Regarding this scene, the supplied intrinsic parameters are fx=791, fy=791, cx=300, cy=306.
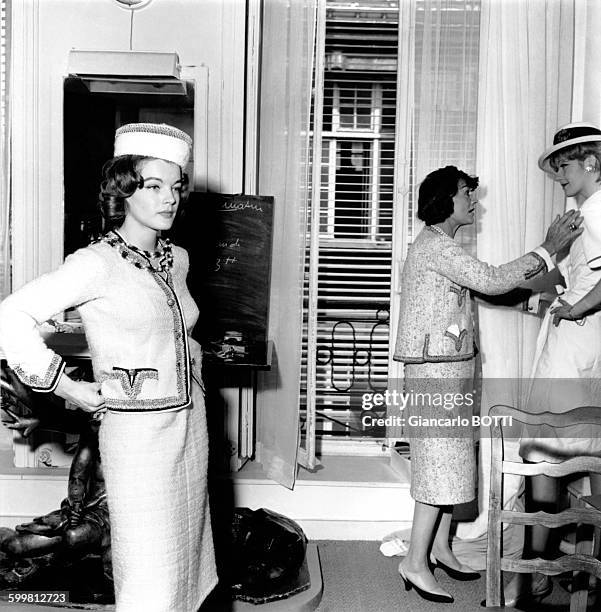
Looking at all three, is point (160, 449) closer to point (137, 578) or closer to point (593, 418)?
point (137, 578)

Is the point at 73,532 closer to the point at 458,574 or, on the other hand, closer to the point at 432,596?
the point at 432,596

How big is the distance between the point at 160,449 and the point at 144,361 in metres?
0.22

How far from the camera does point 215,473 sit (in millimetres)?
3865

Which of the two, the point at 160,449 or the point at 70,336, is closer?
the point at 160,449

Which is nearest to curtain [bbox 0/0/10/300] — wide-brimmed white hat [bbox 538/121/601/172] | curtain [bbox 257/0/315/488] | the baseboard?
the baseboard

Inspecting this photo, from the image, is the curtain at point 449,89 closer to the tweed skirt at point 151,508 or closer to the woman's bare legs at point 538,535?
the woman's bare legs at point 538,535

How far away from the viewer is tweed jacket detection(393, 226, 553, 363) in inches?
118

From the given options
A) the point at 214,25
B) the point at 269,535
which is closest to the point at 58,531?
the point at 269,535

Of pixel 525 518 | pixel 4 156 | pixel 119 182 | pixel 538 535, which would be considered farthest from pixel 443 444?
pixel 4 156

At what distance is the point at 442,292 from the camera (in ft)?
10.2

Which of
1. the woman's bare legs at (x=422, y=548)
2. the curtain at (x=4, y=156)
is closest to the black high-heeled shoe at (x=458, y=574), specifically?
the woman's bare legs at (x=422, y=548)

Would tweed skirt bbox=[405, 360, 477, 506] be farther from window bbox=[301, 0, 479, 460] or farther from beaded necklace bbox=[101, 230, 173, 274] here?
beaded necklace bbox=[101, 230, 173, 274]

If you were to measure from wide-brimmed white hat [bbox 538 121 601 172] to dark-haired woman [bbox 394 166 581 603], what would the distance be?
32 cm

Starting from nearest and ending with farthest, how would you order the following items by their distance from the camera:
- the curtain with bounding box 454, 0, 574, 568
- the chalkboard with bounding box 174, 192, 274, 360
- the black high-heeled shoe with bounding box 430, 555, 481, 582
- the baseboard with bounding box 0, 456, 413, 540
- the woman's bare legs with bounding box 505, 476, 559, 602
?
the woman's bare legs with bounding box 505, 476, 559, 602, the black high-heeled shoe with bounding box 430, 555, 481, 582, the curtain with bounding box 454, 0, 574, 568, the chalkboard with bounding box 174, 192, 274, 360, the baseboard with bounding box 0, 456, 413, 540
